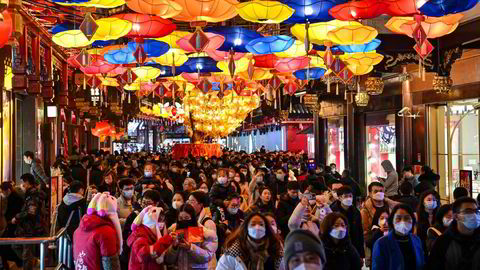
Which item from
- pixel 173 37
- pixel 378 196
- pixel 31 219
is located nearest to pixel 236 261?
pixel 378 196

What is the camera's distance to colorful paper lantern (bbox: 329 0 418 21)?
293 inches

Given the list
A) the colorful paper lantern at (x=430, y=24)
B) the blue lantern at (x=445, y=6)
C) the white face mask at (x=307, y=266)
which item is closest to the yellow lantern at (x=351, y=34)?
the colorful paper lantern at (x=430, y=24)

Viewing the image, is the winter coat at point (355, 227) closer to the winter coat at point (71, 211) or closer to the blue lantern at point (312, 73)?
the winter coat at point (71, 211)

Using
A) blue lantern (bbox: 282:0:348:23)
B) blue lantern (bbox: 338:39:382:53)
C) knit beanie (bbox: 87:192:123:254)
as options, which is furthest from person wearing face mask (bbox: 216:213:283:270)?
blue lantern (bbox: 338:39:382:53)

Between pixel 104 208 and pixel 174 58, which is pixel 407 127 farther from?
pixel 104 208

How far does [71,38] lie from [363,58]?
4.64m

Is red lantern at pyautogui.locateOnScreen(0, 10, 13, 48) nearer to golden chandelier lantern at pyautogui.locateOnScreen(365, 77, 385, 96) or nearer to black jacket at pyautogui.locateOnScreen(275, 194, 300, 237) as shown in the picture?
black jacket at pyautogui.locateOnScreen(275, 194, 300, 237)

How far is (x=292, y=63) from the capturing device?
10.8 m

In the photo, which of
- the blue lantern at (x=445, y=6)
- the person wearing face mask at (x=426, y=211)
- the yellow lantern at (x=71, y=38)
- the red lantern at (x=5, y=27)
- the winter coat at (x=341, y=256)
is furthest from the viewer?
the yellow lantern at (x=71, y=38)

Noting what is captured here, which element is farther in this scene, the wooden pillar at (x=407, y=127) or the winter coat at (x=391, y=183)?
the wooden pillar at (x=407, y=127)

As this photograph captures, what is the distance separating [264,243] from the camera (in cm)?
469

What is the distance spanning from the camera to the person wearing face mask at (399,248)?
16.4 feet

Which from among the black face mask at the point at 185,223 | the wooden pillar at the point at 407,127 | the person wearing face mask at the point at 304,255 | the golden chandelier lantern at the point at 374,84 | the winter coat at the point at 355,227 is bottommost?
the winter coat at the point at 355,227

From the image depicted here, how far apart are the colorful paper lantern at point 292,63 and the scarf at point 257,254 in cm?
648
